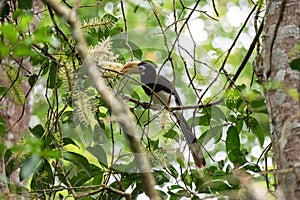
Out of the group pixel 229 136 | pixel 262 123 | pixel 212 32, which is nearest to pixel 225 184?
pixel 229 136

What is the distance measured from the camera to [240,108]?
1.70 m

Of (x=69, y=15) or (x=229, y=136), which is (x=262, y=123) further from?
(x=69, y=15)

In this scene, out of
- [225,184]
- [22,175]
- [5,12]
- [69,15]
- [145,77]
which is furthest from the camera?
[145,77]

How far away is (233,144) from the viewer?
170 cm

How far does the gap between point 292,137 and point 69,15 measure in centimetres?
43

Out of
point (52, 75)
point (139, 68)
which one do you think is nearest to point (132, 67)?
point (139, 68)

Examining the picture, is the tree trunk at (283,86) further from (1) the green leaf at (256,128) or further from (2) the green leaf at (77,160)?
(1) the green leaf at (256,128)

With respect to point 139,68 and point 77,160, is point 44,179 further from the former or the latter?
point 139,68

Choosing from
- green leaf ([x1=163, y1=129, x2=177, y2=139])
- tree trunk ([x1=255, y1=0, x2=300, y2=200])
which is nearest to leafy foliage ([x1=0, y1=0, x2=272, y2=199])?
green leaf ([x1=163, y1=129, x2=177, y2=139])

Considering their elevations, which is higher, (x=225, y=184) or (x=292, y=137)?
(x=292, y=137)

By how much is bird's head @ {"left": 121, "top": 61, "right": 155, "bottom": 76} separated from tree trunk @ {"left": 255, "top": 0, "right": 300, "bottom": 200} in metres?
0.69

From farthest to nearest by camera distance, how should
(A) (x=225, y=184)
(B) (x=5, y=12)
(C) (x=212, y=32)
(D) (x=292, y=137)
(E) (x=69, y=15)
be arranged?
1. (C) (x=212, y=32)
2. (A) (x=225, y=184)
3. (B) (x=5, y=12)
4. (D) (x=292, y=137)
5. (E) (x=69, y=15)

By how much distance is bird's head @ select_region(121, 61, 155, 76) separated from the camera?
181 cm

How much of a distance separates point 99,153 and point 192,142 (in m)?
0.28
